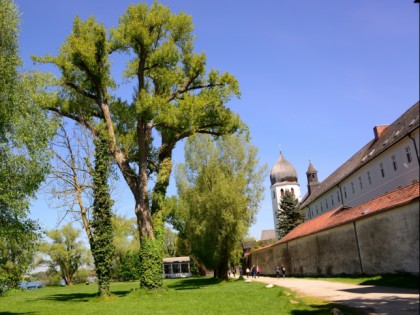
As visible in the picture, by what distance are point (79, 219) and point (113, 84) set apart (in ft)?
33.1

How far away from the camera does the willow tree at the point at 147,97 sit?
83.3 feet

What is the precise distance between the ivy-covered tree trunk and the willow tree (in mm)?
1265

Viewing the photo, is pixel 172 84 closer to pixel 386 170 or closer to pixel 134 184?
pixel 134 184

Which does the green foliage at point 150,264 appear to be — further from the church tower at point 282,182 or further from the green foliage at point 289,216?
the church tower at point 282,182

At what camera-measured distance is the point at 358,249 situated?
14398 mm

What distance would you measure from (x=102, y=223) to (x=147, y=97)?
8.85 meters

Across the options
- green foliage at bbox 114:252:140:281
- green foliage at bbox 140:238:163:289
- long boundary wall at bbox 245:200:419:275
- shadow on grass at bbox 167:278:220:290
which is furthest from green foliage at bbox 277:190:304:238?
green foliage at bbox 140:238:163:289

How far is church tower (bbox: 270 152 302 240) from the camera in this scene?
104m

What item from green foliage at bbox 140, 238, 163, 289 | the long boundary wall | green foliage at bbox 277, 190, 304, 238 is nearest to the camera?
the long boundary wall

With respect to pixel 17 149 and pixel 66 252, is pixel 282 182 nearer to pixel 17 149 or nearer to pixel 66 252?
pixel 66 252

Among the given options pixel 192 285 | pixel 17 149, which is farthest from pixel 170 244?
pixel 17 149

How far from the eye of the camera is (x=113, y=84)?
2845 cm

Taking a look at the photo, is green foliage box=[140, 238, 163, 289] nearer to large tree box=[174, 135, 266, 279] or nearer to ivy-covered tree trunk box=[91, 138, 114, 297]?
ivy-covered tree trunk box=[91, 138, 114, 297]

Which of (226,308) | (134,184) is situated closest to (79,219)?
(134,184)
